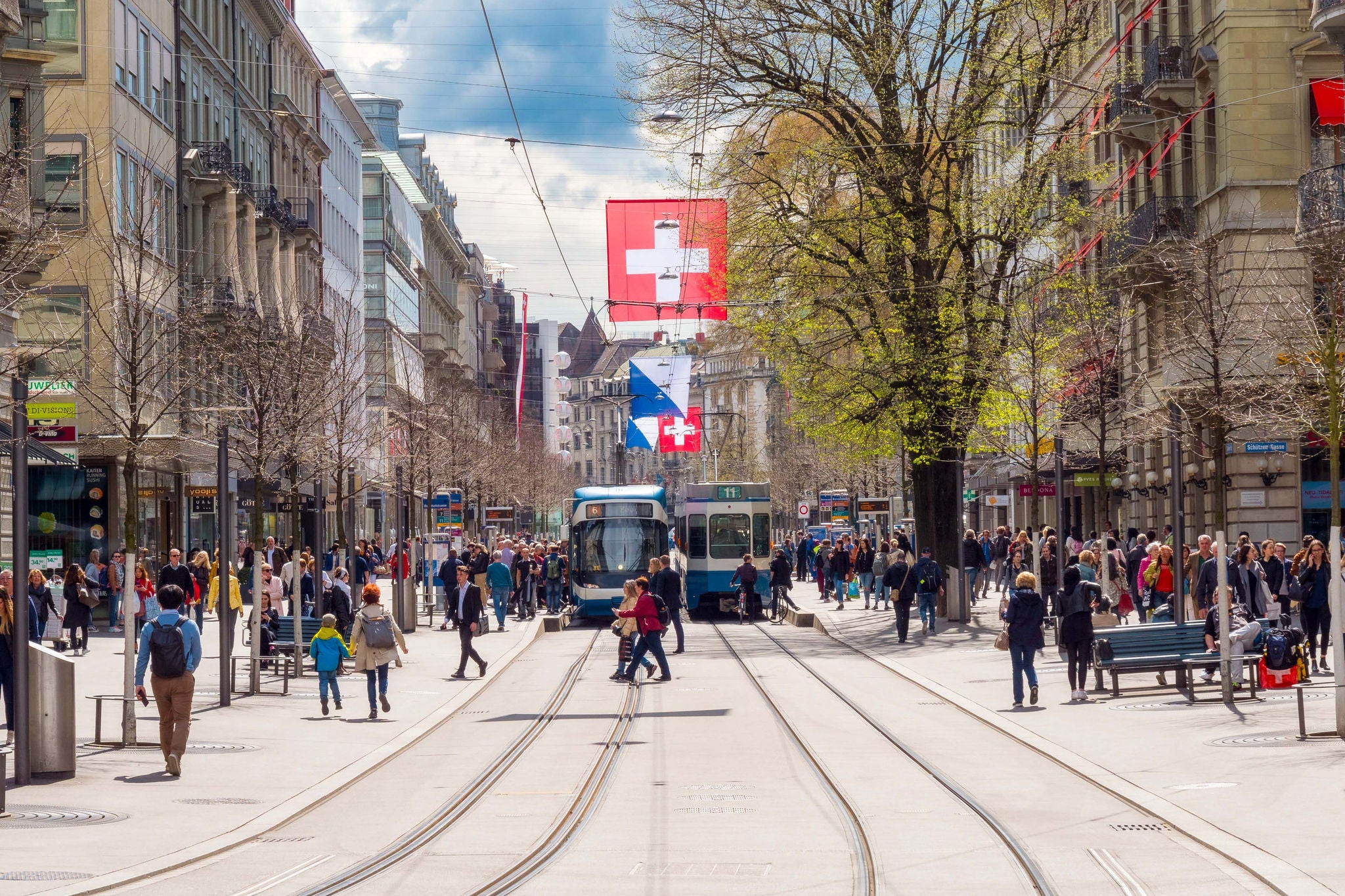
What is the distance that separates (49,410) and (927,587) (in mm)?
17118

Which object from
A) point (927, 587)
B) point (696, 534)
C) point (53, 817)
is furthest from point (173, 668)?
point (696, 534)

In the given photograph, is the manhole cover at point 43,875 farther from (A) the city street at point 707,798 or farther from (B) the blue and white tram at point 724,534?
(B) the blue and white tram at point 724,534

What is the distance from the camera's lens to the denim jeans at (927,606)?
1373 inches

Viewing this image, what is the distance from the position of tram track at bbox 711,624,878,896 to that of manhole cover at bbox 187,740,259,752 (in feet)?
16.7

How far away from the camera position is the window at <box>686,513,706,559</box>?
46.2 metres

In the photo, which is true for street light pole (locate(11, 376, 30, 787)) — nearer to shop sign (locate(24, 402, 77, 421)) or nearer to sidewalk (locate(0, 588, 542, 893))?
sidewalk (locate(0, 588, 542, 893))

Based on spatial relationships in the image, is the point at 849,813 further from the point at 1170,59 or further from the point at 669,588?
the point at 1170,59

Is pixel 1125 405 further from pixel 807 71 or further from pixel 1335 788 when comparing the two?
pixel 1335 788

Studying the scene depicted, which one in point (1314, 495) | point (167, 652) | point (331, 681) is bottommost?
point (331, 681)

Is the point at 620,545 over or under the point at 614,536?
under

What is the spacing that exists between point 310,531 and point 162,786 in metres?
52.9

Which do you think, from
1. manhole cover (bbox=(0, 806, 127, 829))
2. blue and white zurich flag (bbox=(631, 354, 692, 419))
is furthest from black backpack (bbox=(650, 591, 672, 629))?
blue and white zurich flag (bbox=(631, 354, 692, 419))

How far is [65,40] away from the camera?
3966cm

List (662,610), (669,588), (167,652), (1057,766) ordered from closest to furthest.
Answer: (167,652)
(1057,766)
(662,610)
(669,588)
